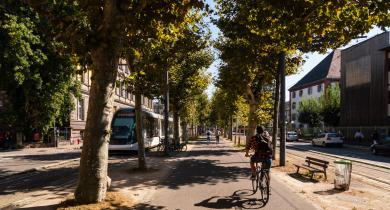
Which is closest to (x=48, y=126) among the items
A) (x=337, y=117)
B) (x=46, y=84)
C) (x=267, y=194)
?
(x=46, y=84)

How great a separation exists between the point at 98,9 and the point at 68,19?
55.6 inches

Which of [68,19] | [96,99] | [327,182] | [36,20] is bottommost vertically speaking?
[327,182]

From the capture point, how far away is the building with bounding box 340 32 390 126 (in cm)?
4418

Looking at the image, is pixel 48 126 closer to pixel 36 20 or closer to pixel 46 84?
pixel 46 84

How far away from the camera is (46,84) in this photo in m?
33.6

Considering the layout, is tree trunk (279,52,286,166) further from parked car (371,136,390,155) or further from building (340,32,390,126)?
building (340,32,390,126)

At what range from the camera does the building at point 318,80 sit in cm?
7820

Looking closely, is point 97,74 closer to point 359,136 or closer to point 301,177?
point 301,177

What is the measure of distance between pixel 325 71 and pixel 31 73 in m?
60.6

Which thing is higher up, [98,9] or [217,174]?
[98,9]

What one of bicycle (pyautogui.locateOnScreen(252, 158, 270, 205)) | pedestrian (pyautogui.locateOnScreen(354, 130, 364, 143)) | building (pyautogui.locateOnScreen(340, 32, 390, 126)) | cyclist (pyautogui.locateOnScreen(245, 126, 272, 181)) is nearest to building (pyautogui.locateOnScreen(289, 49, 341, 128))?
building (pyautogui.locateOnScreen(340, 32, 390, 126))

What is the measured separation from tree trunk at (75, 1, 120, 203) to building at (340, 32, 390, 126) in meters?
39.7

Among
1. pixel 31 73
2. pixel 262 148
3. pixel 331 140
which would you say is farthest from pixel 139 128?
pixel 331 140

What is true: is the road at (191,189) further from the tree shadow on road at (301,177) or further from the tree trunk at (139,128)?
the tree trunk at (139,128)
